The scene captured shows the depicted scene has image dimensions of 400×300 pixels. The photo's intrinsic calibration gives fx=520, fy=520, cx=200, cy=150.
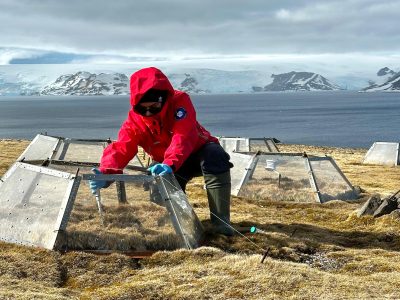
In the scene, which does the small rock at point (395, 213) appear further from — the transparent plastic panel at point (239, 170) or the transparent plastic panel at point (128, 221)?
the transparent plastic panel at point (128, 221)

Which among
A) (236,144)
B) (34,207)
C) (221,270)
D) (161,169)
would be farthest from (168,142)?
(236,144)

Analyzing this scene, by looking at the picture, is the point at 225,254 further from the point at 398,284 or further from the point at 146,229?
the point at 398,284

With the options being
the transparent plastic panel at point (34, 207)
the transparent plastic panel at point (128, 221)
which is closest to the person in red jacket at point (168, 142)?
the transparent plastic panel at point (128, 221)

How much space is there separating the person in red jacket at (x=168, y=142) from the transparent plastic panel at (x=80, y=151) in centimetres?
855

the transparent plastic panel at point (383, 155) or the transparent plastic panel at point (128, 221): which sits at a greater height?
the transparent plastic panel at point (128, 221)

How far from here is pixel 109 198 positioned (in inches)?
326

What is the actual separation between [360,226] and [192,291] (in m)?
5.76

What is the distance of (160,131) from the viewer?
8812 millimetres

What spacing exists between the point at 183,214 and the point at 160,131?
57.3 inches

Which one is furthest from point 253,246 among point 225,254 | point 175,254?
point 175,254

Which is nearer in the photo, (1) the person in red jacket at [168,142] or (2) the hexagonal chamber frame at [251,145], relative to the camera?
(1) the person in red jacket at [168,142]

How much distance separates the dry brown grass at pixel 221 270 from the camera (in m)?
6.47

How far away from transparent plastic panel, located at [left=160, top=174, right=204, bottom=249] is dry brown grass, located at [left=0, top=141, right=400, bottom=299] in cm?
30

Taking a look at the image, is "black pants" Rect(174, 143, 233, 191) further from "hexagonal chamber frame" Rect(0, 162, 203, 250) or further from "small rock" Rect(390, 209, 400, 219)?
"small rock" Rect(390, 209, 400, 219)
